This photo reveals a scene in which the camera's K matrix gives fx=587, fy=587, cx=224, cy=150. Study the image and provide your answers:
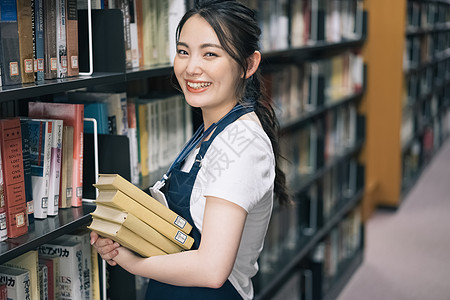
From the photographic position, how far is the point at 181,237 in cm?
132

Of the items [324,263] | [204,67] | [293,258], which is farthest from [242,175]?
[324,263]

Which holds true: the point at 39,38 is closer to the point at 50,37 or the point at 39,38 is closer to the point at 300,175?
the point at 50,37

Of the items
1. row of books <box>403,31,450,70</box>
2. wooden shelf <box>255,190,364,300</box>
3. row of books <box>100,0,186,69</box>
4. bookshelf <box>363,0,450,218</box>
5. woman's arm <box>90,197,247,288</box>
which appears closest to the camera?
woman's arm <box>90,197,247,288</box>

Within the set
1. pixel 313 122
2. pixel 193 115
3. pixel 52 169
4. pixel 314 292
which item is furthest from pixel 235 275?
pixel 313 122

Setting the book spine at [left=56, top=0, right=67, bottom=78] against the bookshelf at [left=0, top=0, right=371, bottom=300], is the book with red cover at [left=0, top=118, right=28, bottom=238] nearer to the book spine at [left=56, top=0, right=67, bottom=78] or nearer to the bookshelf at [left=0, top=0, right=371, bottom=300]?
the bookshelf at [left=0, top=0, right=371, bottom=300]

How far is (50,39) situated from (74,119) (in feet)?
0.67

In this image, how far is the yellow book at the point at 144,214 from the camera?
124cm

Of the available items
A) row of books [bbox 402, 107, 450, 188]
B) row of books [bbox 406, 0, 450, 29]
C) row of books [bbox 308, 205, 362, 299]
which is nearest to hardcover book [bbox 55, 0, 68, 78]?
row of books [bbox 308, 205, 362, 299]

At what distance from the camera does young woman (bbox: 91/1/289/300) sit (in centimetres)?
120

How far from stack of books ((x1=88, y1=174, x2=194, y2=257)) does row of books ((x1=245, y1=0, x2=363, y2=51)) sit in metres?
1.26

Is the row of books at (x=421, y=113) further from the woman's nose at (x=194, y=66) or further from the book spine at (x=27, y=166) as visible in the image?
the book spine at (x=27, y=166)

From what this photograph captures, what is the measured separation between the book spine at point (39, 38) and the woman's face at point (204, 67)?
1.03ft

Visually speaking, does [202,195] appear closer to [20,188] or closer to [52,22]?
[20,188]

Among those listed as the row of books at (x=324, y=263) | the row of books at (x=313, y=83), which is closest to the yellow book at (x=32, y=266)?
the row of books at (x=324, y=263)
